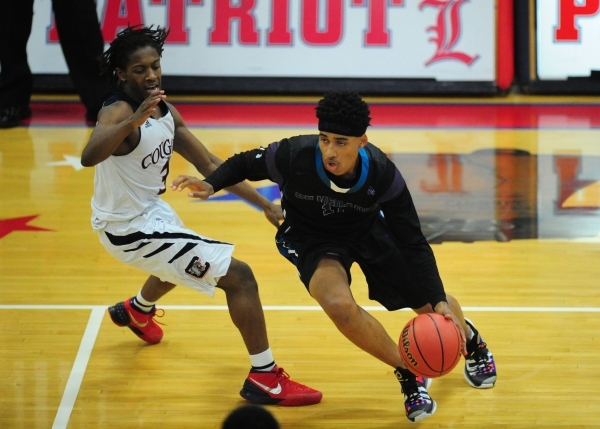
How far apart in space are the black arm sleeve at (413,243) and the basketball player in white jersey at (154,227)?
80cm

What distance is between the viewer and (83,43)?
10609mm

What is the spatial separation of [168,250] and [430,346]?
4.68ft

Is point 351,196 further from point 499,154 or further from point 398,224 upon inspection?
point 499,154

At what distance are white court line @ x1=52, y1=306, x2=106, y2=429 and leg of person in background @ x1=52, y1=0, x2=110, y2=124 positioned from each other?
4956 mm

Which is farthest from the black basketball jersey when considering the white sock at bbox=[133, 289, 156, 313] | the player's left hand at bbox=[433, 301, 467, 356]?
the white sock at bbox=[133, 289, 156, 313]

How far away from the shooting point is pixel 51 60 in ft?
39.7

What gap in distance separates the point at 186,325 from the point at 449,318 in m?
1.99

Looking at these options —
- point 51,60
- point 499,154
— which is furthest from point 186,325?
point 51,60

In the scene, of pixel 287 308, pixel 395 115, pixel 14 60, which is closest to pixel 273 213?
pixel 287 308

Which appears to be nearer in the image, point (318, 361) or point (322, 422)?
point (322, 422)

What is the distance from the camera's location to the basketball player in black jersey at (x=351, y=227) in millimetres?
4457

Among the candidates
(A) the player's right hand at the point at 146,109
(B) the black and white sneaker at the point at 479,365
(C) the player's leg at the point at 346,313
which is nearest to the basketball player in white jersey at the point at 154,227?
(A) the player's right hand at the point at 146,109

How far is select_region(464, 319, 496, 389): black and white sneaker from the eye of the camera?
495 cm

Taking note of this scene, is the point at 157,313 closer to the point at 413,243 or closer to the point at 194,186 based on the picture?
the point at 194,186
